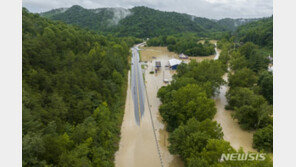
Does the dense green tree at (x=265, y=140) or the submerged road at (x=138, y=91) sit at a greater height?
the submerged road at (x=138, y=91)

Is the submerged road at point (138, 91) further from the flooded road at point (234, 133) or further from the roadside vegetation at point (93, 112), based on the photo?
the flooded road at point (234, 133)

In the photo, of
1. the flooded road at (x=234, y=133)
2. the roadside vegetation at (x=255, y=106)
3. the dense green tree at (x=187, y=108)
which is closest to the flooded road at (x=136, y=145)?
the dense green tree at (x=187, y=108)

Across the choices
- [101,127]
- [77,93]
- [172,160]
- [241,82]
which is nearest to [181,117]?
[172,160]

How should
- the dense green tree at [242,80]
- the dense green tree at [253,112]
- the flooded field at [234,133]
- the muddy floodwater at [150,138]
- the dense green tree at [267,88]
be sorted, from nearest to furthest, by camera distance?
the muddy floodwater at [150,138] < the flooded field at [234,133] < the dense green tree at [253,112] < the dense green tree at [267,88] < the dense green tree at [242,80]

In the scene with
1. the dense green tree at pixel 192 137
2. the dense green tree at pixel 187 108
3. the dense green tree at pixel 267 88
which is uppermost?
the dense green tree at pixel 267 88

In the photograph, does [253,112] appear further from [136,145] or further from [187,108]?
[136,145]

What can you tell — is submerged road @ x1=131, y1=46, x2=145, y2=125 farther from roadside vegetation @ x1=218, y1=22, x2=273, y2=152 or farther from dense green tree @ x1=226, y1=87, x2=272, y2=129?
dense green tree @ x1=226, y1=87, x2=272, y2=129

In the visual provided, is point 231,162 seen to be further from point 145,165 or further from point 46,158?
point 46,158

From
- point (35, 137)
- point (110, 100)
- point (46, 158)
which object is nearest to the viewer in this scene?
point (35, 137)

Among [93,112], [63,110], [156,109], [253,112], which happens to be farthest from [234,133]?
[63,110]
